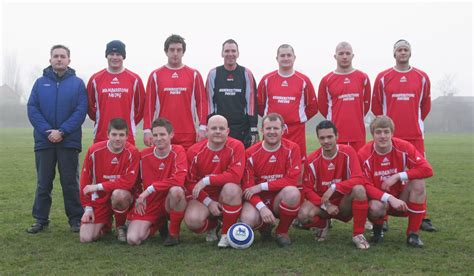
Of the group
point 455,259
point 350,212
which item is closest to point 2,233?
point 350,212

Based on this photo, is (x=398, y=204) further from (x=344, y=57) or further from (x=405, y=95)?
(x=344, y=57)

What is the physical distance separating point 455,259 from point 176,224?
2.73 metres

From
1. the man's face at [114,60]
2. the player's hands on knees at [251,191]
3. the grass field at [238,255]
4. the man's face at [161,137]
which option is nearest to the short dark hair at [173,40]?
the man's face at [114,60]

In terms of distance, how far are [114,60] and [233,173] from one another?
2178 mm

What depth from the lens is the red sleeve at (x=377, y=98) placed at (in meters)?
6.38

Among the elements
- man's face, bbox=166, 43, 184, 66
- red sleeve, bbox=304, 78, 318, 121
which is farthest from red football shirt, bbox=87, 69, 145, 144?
red sleeve, bbox=304, 78, 318, 121

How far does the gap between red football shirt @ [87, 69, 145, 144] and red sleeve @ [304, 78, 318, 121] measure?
6.99 feet

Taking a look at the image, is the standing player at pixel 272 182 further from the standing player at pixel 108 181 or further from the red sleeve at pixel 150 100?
the red sleeve at pixel 150 100

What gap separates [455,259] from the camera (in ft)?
14.8

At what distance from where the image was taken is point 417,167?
5.14 meters

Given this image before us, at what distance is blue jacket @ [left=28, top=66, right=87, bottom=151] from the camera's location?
5.87 metres

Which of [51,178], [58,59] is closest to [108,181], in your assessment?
[51,178]

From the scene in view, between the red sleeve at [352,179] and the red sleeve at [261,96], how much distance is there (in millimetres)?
1673

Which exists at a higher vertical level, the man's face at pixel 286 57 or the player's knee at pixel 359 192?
the man's face at pixel 286 57
